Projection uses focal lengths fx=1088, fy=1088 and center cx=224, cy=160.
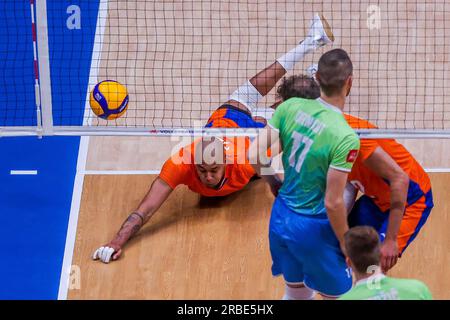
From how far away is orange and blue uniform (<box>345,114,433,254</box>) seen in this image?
809cm

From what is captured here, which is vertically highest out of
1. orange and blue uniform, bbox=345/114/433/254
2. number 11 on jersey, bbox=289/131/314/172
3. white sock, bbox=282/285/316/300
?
number 11 on jersey, bbox=289/131/314/172

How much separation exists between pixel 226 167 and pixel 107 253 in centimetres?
131

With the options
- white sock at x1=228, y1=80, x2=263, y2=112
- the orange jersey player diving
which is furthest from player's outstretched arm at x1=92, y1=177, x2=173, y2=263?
white sock at x1=228, y1=80, x2=263, y2=112

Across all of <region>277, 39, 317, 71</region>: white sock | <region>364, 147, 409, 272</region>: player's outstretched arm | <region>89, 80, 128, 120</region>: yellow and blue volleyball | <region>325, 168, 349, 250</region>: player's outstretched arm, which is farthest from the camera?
<region>277, 39, 317, 71</region>: white sock

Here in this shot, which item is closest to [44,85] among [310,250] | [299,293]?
[299,293]

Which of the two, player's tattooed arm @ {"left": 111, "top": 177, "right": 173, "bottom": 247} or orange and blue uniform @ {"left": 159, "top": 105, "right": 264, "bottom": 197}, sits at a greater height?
orange and blue uniform @ {"left": 159, "top": 105, "right": 264, "bottom": 197}

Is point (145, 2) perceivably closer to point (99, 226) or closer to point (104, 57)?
point (104, 57)

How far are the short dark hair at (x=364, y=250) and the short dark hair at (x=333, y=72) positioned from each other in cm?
115

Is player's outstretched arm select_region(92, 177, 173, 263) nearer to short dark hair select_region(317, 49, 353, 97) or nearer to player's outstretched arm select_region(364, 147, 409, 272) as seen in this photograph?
player's outstretched arm select_region(364, 147, 409, 272)

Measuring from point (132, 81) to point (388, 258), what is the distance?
463cm

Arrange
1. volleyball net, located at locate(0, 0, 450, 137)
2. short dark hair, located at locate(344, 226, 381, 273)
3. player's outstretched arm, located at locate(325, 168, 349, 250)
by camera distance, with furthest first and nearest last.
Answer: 1. volleyball net, located at locate(0, 0, 450, 137)
2. player's outstretched arm, located at locate(325, 168, 349, 250)
3. short dark hair, located at locate(344, 226, 381, 273)

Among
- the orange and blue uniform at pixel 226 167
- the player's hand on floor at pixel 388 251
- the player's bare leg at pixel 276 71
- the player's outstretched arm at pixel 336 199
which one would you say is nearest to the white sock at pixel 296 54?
the player's bare leg at pixel 276 71

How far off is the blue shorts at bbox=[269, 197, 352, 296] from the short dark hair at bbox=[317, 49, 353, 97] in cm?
98

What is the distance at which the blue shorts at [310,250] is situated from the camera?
25.8ft
